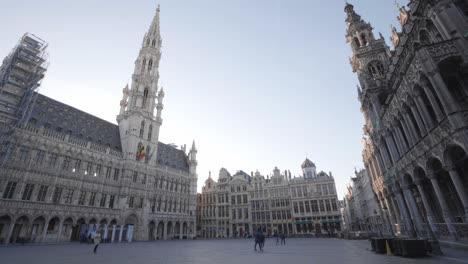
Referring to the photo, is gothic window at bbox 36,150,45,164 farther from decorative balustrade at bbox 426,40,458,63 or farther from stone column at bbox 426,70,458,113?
decorative balustrade at bbox 426,40,458,63

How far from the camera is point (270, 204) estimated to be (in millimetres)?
59438

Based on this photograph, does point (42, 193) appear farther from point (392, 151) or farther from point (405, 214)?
point (405, 214)

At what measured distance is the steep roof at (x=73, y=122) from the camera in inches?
1351

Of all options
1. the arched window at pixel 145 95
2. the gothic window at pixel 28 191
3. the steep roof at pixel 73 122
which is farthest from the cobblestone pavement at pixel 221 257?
the arched window at pixel 145 95

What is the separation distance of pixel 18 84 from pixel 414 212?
45086mm

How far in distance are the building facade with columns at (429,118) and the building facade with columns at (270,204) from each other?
30217mm

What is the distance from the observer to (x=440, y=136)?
12.8 metres

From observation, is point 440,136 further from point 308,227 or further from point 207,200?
point 207,200

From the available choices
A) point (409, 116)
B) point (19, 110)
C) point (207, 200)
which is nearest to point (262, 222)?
point (207, 200)

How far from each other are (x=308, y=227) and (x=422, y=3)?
Answer: 51.2m

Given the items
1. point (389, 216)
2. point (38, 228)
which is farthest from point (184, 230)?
point (389, 216)

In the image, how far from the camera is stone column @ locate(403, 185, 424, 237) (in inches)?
700

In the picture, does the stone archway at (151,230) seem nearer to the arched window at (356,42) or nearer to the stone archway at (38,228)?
the stone archway at (38,228)

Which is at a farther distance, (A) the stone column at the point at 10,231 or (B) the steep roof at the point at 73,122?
(B) the steep roof at the point at 73,122
